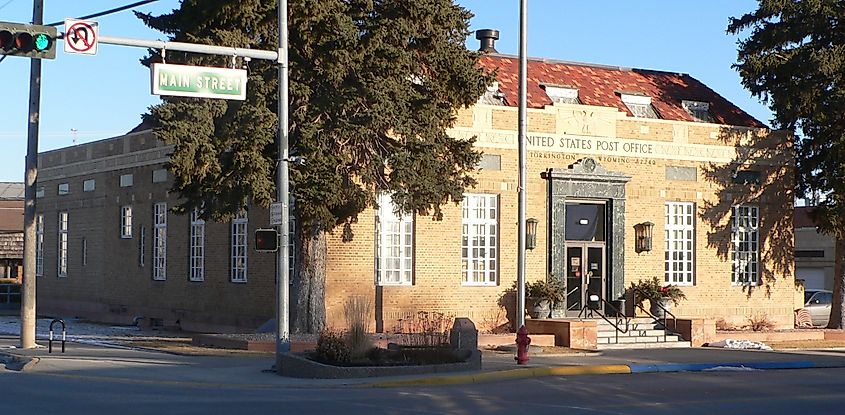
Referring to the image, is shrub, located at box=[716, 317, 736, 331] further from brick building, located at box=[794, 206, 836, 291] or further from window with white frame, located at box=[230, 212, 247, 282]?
brick building, located at box=[794, 206, 836, 291]

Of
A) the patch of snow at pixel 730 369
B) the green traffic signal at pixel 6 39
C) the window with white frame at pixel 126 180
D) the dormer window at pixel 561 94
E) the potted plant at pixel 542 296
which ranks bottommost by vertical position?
the patch of snow at pixel 730 369

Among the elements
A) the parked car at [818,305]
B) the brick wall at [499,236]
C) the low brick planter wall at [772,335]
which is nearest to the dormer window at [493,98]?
the brick wall at [499,236]

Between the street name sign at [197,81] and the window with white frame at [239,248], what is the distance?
12952 mm

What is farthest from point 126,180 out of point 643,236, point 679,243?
point 679,243

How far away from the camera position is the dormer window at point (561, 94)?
118ft

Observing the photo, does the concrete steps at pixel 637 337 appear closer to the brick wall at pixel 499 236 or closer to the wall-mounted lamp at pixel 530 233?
the brick wall at pixel 499 236

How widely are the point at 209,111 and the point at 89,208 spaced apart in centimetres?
1853

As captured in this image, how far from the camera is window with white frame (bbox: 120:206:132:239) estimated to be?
40.1 metres

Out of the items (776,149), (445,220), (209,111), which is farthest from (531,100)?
(209,111)

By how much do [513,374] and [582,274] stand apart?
12091 mm

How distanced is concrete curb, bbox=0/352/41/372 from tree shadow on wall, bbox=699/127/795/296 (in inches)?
810

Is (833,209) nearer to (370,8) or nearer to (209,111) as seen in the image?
(370,8)

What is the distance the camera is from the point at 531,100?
34.9m

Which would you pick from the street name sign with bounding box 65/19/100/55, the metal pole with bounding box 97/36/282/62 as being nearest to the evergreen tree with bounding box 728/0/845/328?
the metal pole with bounding box 97/36/282/62
